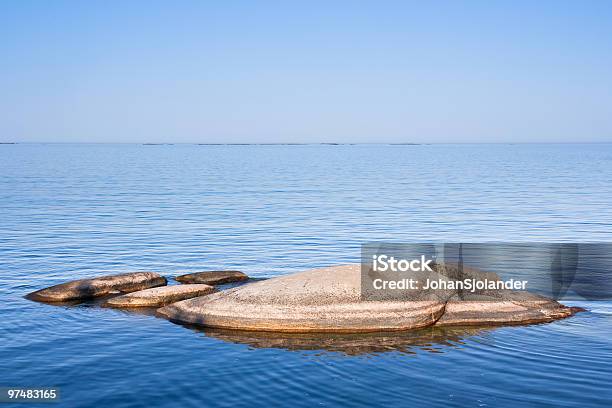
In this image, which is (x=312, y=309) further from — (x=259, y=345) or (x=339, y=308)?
(x=259, y=345)

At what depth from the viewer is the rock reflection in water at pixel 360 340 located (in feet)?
59.7

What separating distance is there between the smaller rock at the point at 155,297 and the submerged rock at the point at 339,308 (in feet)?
3.29

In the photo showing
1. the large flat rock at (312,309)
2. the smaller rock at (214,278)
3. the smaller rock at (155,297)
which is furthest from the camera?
the smaller rock at (214,278)

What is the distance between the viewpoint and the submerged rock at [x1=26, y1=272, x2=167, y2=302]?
77.2 feet

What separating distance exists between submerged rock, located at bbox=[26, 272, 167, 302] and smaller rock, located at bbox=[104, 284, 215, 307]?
4.38 feet

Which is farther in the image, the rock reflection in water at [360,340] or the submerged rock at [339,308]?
the submerged rock at [339,308]

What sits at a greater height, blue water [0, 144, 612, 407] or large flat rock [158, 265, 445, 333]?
large flat rock [158, 265, 445, 333]

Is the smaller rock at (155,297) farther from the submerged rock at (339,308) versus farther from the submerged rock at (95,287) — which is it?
the submerged rock at (95,287)

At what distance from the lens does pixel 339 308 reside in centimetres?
1981

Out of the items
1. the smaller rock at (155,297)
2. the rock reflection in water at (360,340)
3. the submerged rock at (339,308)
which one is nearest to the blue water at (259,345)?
the rock reflection in water at (360,340)

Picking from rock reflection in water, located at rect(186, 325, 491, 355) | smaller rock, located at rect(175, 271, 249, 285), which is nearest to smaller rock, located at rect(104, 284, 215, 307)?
A: smaller rock, located at rect(175, 271, 249, 285)

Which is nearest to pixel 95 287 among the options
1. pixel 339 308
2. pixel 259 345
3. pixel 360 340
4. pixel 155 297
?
pixel 155 297

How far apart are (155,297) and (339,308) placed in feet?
21.1

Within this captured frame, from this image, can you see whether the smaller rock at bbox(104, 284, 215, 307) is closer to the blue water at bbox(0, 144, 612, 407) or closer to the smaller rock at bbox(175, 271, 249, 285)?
the blue water at bbox(0, 144, 612, 407)
